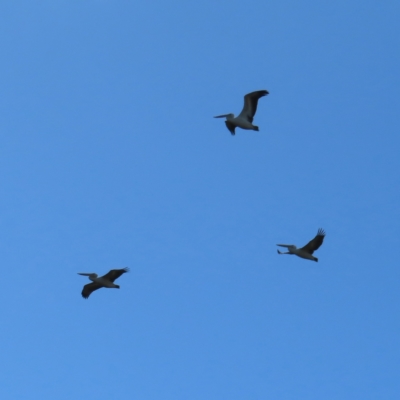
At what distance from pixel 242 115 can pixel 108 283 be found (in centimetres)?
1081

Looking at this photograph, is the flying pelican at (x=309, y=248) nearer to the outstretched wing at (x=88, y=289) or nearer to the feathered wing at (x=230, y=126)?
the feathered wing at (x=230, y=126)

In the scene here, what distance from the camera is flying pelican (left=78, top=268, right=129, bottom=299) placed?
1757 inches

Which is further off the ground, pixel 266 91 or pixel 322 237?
pixel 266 91

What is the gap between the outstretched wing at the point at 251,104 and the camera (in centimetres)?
4278

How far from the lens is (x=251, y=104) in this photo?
142 feet

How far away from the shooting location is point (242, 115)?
4359 centimetres

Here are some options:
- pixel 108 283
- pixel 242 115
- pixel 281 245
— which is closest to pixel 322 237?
pixel 281 245

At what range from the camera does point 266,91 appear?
140ft

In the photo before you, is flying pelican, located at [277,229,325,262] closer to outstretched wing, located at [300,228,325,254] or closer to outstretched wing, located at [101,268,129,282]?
outstretched wing, located at [300,228,325,254]

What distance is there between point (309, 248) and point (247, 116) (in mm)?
7123

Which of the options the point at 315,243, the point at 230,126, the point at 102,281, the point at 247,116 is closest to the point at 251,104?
Result: the point at 247,116

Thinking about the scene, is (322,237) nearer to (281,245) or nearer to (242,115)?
(281,245)

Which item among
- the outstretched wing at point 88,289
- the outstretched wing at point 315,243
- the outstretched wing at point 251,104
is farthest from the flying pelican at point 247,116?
the outstretched wing at point 88,289

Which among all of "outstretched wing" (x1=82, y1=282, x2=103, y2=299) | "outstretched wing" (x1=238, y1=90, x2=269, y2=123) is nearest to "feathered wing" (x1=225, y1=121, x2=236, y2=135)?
"outstretched wing" (x1=238, y1=90, x2=269, y2=123)
